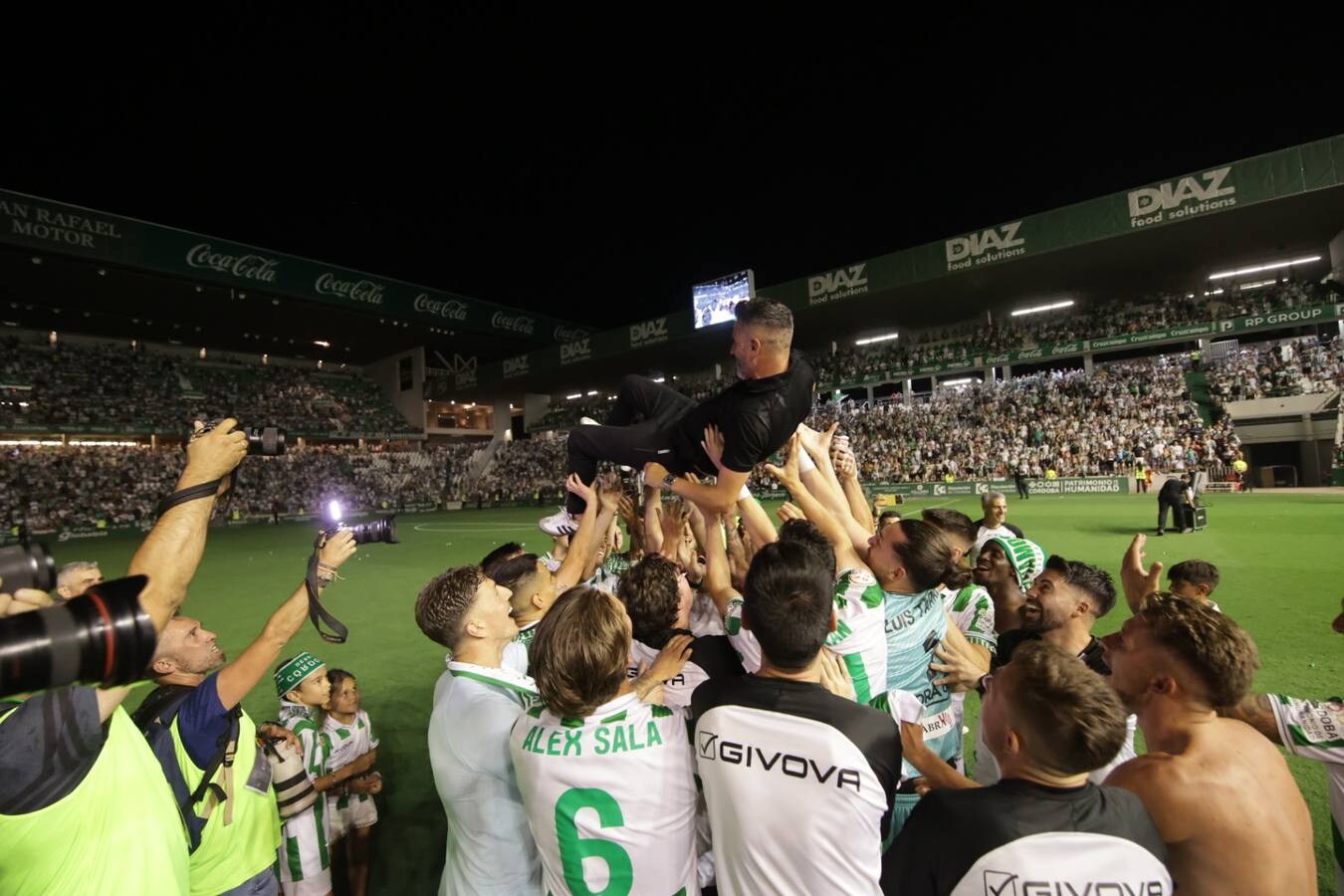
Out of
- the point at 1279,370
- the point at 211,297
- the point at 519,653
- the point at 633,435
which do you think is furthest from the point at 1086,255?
the point at 211,297

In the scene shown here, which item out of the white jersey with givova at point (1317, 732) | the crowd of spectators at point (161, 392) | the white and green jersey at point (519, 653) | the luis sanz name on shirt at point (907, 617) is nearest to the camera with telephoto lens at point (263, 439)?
the white and green jersey at point (519, 653)

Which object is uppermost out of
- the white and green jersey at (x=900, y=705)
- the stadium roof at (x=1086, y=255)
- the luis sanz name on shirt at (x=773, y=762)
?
the stadium roof at (x=1086, y=255)

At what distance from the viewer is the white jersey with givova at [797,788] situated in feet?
5.22

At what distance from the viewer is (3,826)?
4.74 ft

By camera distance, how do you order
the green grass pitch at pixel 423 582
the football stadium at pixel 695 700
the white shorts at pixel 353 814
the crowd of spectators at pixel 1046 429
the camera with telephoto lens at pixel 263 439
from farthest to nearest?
the crowd of spectators at pixel 1046 429 → the green grass pitch at pixel 423 582 → the white shorts at pixel 353 814 → the camera with telephoto lens at pixel 263 439 → the football stadium at pixel 695 700

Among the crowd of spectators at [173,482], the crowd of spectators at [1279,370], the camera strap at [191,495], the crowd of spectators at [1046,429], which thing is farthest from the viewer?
the crowd of spectators at [173,482]

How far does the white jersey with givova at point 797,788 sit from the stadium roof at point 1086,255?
92.3 feet

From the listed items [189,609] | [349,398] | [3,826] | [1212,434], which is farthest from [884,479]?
[349,398]

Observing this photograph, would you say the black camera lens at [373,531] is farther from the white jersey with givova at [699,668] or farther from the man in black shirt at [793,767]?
the man in black shirt at [793,767]

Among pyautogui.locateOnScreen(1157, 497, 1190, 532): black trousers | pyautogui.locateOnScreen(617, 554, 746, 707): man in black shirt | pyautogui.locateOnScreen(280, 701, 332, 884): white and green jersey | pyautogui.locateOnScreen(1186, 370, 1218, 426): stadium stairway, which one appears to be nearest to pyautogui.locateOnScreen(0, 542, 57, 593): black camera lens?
pyautogui.locateOnScreen(617, 554, 746, 707): man in black shirt

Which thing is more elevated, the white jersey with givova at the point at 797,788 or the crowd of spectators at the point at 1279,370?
the crowd of spectators at the point at 1279,370

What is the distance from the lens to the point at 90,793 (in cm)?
160

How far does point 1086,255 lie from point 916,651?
94.0 ft

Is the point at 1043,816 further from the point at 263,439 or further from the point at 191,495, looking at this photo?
the point at 263,439
